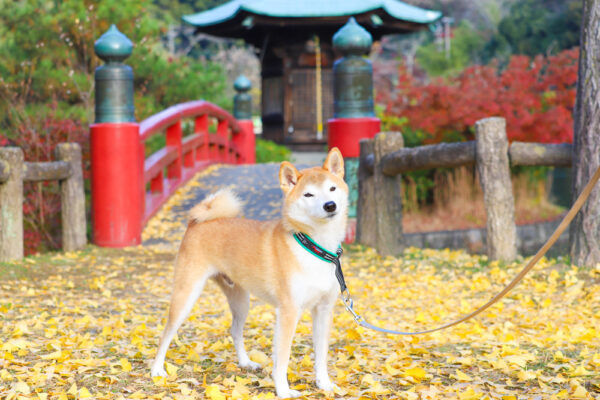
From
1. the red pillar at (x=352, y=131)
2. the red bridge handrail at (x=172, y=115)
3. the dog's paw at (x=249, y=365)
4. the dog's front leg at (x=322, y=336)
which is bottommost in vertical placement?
the dog's paw at (x=249, y=365)

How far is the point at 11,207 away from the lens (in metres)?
7.78

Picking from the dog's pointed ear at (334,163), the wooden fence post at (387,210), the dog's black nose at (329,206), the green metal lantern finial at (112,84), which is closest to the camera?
the dog's black nose at (329,206)

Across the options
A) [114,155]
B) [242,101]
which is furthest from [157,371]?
[242,101]

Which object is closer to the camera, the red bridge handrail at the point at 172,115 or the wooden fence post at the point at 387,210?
the wooden fence post at the point at 387,210

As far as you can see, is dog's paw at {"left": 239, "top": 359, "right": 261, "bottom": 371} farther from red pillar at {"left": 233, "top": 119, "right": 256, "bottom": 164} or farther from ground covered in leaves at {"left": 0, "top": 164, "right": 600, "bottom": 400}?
red pillar at {"left": 233, "top": 119, "right": 256, "bottom": 164}

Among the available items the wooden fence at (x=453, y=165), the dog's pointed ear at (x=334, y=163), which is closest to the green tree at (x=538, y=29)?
the wooden fence at (x=453, y=165)

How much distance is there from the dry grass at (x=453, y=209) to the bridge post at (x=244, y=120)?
6.28 m

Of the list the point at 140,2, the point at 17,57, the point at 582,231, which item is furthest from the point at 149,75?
the point at 582,231

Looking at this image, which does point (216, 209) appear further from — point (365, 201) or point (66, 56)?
point (66, 56)

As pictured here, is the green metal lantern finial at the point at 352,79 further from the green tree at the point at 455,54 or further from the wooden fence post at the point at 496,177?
the green tree at the point at 455,54

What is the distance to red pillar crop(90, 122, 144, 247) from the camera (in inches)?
350

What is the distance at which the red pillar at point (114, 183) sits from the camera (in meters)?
8.88

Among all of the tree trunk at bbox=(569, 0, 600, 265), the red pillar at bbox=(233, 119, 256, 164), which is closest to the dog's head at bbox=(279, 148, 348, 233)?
the tree trunk at bbox=(569, 0, 600, 265)

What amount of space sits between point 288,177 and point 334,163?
270 mm
